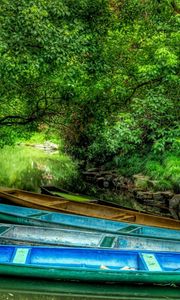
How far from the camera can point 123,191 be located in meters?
20.9

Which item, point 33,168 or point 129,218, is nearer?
point 129,218

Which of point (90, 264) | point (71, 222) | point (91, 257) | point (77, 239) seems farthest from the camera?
point (71, 222)

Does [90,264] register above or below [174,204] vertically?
below

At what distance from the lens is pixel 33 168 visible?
21031mm

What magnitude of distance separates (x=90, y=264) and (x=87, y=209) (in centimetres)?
559

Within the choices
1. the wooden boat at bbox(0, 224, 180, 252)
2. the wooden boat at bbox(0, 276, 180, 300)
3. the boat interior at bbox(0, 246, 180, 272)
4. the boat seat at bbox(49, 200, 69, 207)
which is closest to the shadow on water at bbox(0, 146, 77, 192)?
the boat seat at bbox(49, 200, 69, 207)

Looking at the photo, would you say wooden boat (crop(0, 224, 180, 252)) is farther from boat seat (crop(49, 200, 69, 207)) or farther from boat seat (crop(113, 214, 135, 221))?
boat seat (crop(49, 200, 69, 207))

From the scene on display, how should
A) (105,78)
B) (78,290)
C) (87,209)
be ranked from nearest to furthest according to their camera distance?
(78,290) → (105,78) → (87,209)

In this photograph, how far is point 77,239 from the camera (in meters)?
9.53

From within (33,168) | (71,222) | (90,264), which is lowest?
(90,264)

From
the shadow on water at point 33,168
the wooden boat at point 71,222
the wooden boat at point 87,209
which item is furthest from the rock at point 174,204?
the wooden boat at point 71,222

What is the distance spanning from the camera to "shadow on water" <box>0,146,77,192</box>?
19705 mm

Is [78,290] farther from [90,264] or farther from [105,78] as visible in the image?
[105,78]

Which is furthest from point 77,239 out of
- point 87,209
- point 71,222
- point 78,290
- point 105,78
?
point 105,78
